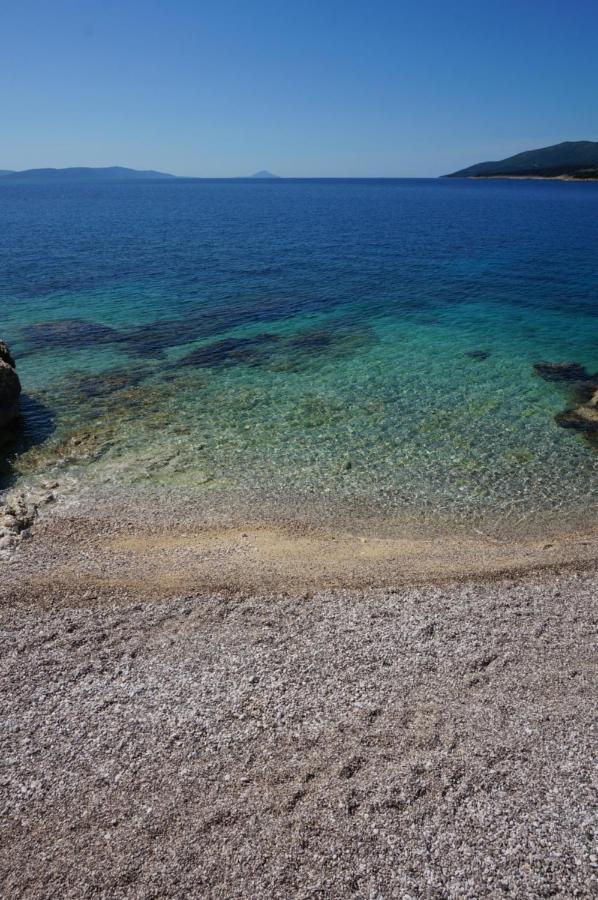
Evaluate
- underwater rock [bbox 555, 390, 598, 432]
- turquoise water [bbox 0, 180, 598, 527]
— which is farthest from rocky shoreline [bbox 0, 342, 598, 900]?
underwater rock [bbox 555, 390, 598, 432]

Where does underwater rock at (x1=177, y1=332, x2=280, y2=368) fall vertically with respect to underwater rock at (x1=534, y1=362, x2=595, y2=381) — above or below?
above

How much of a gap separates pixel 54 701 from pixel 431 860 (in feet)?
27.4

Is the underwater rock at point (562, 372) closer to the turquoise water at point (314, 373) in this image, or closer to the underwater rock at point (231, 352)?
the turquoise water at point (314, 373)

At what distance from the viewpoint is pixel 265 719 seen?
11.4 meters

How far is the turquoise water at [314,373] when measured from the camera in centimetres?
2173

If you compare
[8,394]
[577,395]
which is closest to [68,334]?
[8,394]

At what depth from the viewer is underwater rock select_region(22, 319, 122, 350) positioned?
37.1 m

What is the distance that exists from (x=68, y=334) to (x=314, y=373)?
1929cm

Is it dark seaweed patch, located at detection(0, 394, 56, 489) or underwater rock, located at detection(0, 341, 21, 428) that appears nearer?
dark seaweed patch, located at detection(0, 394, 56, 489)

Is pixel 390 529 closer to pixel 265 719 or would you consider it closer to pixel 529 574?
pixel 529 574

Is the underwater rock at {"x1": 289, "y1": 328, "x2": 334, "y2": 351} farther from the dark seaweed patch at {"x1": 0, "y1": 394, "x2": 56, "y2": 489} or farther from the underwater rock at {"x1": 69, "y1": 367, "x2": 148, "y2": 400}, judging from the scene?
the dark seaweed patch at {"x1": 0, "y1": 394, "x2": 56, "y2": 489}

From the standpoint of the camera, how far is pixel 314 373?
32812 millimetres

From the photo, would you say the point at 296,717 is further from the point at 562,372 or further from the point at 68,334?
the point at 68,334

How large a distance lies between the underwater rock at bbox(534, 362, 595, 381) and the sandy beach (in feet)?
58.6
